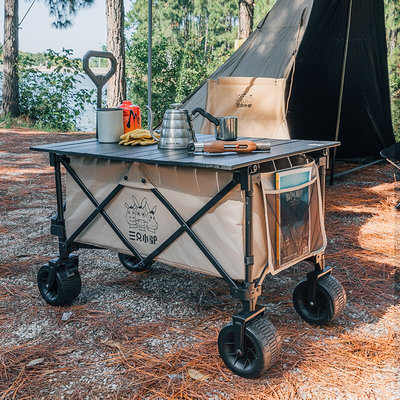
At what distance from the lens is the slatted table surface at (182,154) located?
6.26 feet

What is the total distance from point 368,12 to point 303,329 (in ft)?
15.3

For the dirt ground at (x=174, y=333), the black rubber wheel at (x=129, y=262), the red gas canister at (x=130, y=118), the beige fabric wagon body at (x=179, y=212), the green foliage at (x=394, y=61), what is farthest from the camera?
the green foliage at (x=394, y=61)

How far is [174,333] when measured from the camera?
7.57ft

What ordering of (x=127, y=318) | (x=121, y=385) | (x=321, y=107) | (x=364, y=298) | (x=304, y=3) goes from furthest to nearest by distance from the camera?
(x=321, y=107) < (x=304, y=3) < (x=364, y=298) < (x=127, y=318) < (x=121, y=385)

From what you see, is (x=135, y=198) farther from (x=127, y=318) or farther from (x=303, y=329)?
(x=303, y=329)

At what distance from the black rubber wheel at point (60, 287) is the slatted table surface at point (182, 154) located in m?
0.63

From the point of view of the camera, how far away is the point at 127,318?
246 centimetres

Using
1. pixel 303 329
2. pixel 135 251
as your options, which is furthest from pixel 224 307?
pixel 135 251

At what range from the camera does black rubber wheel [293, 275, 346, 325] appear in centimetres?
232

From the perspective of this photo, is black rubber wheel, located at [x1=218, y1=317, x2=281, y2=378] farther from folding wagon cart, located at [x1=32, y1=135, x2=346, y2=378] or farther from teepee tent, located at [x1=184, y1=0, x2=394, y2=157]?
teepee tent, located at [x1=184, y1=0, x2=394, y2=157]

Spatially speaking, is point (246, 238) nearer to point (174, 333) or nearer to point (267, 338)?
point (267, 338)

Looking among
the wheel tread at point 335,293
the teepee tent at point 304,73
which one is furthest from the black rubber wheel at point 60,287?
the teepee tent at point 304,73

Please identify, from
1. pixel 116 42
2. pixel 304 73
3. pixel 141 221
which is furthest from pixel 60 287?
pixel 116 42

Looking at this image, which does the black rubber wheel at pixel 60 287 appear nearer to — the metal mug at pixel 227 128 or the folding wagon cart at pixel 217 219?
the folding wagon cart at pixel 217 219
